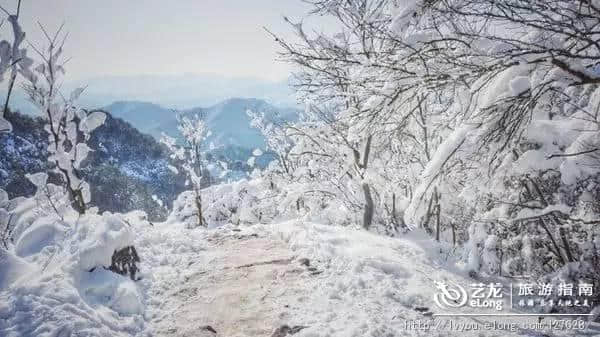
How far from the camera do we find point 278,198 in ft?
41.8

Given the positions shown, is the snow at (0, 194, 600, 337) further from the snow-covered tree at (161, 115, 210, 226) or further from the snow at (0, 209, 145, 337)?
the snow-covered tree at (161, 115, 210, 226)

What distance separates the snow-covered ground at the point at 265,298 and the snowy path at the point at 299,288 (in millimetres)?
14

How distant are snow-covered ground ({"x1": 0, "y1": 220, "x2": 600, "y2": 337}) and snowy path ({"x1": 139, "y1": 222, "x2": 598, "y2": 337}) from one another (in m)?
0.01

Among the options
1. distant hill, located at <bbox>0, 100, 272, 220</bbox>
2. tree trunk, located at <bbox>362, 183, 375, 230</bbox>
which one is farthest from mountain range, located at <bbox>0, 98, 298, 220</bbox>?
tree trunk, located at <bbox>362, 183, 375, 230</bbox>

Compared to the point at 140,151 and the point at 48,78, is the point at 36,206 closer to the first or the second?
the point at 48,78

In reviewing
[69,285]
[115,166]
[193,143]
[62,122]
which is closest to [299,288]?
[69,285]

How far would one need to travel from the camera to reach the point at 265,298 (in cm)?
446

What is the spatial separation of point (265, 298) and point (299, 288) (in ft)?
1.57

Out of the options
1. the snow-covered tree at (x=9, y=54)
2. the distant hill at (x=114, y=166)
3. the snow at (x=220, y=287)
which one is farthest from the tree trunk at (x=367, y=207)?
the snow-covered tree at (x=9, y=54)

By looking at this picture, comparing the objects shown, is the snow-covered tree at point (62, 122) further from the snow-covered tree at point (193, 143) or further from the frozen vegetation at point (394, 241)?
the snow-covered tree at point (193, 143)

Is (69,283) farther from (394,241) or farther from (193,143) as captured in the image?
(193,143)

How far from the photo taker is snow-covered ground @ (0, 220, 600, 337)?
344 centimetres

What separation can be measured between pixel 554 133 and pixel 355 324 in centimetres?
258

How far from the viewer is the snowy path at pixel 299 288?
11.9 ft
